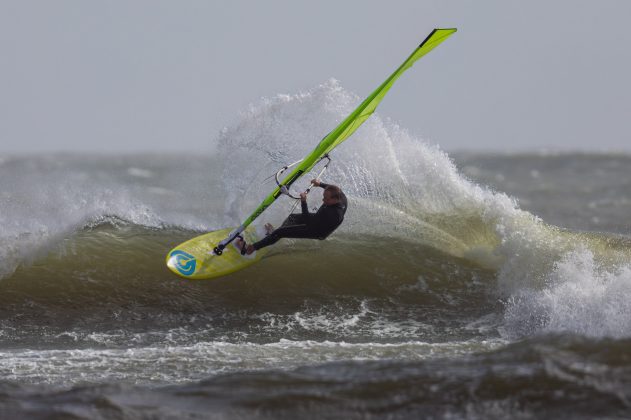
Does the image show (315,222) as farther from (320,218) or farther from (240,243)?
(240,243)

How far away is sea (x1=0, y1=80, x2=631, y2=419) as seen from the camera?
246 inches

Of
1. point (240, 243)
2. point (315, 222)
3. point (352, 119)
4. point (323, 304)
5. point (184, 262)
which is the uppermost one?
point (352, 119)

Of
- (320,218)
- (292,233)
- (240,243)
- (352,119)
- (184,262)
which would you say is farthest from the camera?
(240,243)

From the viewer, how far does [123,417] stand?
602 centimetres

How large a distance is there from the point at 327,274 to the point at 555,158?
35393 millimetres

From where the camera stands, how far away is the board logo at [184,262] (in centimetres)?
962

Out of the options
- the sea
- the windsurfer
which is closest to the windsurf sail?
the windsurfer

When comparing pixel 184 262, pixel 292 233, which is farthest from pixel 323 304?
pixel 184 262

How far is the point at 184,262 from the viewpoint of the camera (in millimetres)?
9734

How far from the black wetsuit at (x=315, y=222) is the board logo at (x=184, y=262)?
0.96 m

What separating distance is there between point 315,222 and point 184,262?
5.08ft

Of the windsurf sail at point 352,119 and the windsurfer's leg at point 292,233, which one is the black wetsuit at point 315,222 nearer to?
the windsurfer's leg at point 292,233

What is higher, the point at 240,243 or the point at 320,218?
the point at 320,218

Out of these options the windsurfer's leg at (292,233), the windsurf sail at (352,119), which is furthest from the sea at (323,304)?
the windsurf sail at (352,119)
